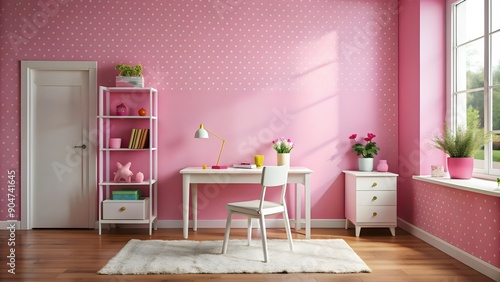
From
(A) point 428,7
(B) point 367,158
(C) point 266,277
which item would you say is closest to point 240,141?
(B) point 367,158

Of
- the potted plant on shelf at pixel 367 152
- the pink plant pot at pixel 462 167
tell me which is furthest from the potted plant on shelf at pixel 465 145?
the potted plant on shelf at pixel 367 152

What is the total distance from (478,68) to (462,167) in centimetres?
92

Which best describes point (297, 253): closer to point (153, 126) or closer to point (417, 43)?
point (153, 126)

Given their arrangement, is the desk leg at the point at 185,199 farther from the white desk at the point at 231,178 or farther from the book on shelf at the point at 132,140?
the book on shelf at the point at 132,140

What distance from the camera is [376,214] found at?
169 inches

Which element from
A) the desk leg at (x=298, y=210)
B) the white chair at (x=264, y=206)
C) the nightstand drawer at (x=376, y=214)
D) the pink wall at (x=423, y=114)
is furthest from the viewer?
the desk leg at (x=298, y=210)

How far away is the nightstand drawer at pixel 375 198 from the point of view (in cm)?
430

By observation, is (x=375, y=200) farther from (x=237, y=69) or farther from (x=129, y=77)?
(x=129, y=77)

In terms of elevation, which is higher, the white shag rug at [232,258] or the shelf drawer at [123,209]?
the shelf drawer at [123,209]

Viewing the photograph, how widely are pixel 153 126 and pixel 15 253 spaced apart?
1805 mm

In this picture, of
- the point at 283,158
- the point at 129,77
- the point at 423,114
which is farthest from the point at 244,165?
the point at 423,114

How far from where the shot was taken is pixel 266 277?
2979 millimetres

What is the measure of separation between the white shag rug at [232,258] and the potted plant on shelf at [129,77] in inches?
62.9

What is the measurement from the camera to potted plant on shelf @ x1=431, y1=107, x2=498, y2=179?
359 centimetres
